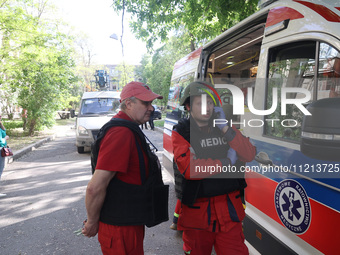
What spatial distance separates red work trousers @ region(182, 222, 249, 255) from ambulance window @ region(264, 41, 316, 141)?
2.79ft

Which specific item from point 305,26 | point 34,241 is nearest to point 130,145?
point 305,26

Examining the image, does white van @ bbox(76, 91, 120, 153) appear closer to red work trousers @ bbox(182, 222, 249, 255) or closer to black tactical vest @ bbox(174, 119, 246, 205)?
black tactical vest @ bbox(174, 119, 246, 205)

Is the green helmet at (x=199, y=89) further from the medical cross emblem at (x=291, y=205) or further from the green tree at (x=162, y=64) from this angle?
the green tree at (x=162, y=64)

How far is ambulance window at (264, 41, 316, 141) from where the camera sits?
1945 mm

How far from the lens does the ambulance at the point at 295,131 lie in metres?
1.53

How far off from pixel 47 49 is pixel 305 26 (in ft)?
39.6

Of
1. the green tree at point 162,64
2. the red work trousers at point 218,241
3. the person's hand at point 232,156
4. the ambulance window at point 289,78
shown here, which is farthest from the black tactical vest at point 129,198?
the green tree at point 162,64

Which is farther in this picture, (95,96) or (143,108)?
(95,96)

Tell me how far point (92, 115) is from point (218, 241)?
26.2 ft

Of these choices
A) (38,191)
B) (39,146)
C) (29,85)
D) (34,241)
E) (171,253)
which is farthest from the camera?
(29,85)

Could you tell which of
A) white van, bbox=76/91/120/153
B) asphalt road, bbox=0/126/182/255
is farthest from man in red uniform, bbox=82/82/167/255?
white van, bbox=76/91/120/153

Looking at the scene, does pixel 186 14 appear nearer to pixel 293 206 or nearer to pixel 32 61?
pixel 293 206

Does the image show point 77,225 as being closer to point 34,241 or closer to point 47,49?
point 34,241

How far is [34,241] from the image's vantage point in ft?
11.4
